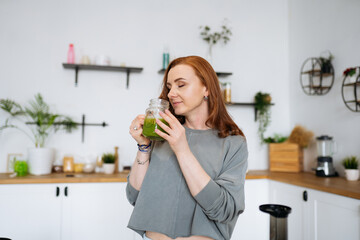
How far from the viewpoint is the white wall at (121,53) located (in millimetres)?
2811

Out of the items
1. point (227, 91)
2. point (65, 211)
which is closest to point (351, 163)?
point (227, 91)

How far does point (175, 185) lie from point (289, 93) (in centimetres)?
268

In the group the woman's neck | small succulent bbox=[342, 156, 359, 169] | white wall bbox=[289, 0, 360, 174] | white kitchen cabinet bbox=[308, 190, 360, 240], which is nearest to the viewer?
the woman's neck

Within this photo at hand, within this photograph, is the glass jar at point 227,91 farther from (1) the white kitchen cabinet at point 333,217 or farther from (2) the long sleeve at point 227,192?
(2) the long sleeve at point 227,192

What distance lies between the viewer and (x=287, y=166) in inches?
117

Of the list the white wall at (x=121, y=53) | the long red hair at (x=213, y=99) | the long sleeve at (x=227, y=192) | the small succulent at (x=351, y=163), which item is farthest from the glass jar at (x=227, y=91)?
the long sleeve at (x=227, y=192)

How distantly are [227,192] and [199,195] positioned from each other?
98mm

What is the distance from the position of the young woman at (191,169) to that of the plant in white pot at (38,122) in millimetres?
1706

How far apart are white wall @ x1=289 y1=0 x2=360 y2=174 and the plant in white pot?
2253 millimetres

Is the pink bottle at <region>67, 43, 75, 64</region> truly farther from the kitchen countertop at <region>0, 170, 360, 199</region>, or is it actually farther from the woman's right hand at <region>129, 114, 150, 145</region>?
the woman's right hand at <region>129, 114, 150, 145</region>

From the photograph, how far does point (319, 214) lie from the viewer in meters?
2.04

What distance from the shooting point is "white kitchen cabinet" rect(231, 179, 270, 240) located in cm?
261

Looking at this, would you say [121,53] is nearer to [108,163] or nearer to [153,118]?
[108,163]

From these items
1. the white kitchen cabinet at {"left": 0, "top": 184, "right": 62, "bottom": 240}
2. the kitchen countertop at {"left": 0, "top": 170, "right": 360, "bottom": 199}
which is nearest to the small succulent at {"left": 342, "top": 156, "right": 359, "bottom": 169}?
the kitchen countertop at {"left": 0, "top": 170, "right": 360, "bottom": 199}
